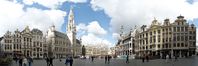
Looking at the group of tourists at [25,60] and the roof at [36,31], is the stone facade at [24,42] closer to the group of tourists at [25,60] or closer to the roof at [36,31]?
the roof at [36,31]

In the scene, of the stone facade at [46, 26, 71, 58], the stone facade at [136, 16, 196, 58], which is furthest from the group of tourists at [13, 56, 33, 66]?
the stone facade at [46, 26, 71, 58]

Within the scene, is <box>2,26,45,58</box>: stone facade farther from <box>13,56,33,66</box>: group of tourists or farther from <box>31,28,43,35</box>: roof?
<box>13,56,33,66</box>: group of tourists

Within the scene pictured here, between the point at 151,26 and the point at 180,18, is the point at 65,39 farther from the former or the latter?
the point at 180,18

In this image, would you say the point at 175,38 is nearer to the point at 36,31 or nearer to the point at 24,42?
the point at 24,42

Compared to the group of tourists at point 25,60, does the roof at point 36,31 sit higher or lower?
higher

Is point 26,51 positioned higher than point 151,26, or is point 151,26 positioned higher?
point 151,26

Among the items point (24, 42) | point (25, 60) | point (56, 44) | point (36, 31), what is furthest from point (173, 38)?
point (25, 60)

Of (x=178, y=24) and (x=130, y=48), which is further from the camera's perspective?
(x=130, y=48)

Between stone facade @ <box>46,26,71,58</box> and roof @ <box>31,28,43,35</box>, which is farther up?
roof @ <box>31,28,43,35</box>

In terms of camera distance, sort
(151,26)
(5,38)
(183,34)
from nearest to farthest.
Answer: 1. (183,34)
2. (151,26)
3. (5,38)

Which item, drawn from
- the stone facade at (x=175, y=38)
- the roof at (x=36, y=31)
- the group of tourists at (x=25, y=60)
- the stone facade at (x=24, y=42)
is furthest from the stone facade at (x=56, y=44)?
the group of tourists at (x=25, y=60)

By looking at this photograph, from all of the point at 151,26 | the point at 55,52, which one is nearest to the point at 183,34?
the point at 151,26

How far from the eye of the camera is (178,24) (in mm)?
105000

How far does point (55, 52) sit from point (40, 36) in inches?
879
